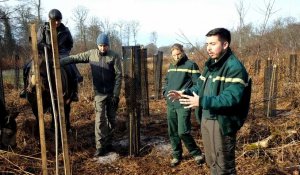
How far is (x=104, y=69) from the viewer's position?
19.1ft

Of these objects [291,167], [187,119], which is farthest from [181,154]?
[291,167]

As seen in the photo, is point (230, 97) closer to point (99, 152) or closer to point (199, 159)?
point (199, 159)

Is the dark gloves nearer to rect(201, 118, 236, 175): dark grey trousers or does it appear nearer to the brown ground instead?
the brown ground

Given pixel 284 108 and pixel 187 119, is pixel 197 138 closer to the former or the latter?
pixel 187 119

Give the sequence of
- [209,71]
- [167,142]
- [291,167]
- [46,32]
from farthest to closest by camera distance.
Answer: [167,142] → [46,32] → [291,167] → [209,71]

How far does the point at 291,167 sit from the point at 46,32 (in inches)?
185

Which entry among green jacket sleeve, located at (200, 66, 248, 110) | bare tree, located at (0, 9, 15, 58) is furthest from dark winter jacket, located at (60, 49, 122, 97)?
bare tree, located at (0, 9, 15, 58)

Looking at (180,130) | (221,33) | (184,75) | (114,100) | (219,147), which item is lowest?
(180,130)

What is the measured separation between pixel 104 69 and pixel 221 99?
10.1 ft

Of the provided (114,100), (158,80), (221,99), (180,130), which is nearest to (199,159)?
(180,130)

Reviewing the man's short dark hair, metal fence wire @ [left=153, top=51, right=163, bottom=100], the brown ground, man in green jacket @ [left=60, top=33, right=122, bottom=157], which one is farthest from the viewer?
metal fence wire @ [left=153, top=51, right=163, bottom=100]

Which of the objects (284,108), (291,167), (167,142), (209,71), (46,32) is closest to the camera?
(209,71)

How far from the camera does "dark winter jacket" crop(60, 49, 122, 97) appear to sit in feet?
19.0

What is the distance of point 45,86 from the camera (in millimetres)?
6336
